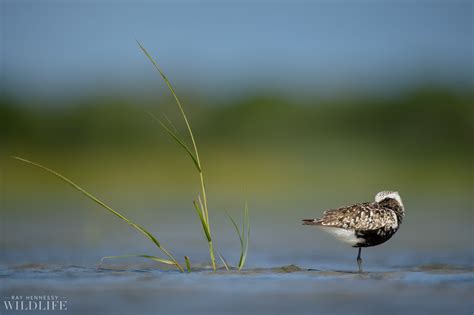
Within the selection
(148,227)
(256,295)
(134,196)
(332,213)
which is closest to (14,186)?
(134,196)

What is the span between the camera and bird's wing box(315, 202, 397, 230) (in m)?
11.4

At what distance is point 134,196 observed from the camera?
22.8 meters

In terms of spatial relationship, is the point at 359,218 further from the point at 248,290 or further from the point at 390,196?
the point at 248,290

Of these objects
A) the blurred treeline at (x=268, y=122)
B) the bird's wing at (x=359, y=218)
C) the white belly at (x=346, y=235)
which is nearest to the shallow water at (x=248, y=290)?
the white belly at (x=346, y=235)

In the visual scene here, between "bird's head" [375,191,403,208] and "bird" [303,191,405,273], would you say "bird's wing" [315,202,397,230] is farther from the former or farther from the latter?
"bird's head" [375,191,403,208]

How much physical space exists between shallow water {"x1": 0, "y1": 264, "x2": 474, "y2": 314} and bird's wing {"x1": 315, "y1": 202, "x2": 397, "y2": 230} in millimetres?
606

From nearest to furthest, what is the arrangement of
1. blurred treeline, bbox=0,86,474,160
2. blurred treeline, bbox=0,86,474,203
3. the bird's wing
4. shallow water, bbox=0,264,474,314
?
shallow water, bbox=0,264,474,314 → the bird's wing → blurred treeline, bbox=0,86,474,203 → blurred treeline, bbox=0,86,474,160

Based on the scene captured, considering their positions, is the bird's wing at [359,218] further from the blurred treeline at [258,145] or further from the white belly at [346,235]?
the blurred treeline at [258,145]

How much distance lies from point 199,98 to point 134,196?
650 inches

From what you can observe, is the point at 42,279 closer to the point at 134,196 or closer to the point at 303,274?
the point at 303,274

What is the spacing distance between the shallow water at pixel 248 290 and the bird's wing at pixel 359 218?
0.61 meters

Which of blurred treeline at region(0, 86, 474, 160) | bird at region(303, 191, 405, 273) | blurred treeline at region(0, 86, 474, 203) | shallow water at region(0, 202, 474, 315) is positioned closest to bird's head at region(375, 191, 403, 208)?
bird at region(303, 191, 405, 273)

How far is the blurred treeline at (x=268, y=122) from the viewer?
32.5m

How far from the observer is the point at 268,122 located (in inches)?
1441
